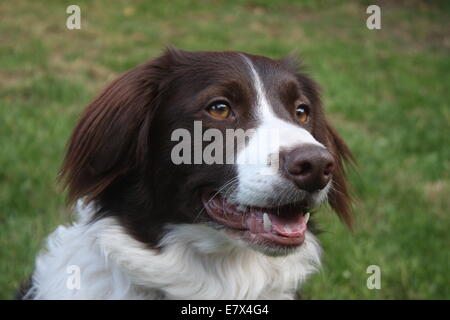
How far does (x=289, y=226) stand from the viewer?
265cm

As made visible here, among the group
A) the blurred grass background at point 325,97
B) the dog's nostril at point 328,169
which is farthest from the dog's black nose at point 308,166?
the blurred grass background at point 325,97

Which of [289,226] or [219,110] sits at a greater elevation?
[219,110]

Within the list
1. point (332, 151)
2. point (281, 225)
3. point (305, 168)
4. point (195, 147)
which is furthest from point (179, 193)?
point (332, 151)

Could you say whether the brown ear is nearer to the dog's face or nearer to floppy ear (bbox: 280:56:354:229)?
floppy ear (bbox: 280:56:354:229)

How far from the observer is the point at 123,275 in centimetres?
277

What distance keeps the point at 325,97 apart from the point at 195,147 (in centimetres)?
478

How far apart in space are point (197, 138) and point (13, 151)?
3.03 m

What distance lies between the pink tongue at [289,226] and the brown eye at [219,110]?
51 centimetres

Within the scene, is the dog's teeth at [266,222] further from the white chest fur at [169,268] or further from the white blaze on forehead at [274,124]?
the white blaze on forehead at [274,124]

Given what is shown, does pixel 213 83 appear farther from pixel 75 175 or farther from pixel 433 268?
pixel 433 268

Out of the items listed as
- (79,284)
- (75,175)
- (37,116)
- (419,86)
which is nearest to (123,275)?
(79,284)

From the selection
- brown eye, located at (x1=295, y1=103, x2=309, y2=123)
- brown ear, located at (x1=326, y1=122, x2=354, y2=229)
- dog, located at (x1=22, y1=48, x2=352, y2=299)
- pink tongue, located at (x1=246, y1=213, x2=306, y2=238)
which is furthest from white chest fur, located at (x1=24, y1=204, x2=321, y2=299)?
brown eye, located at (x1=295, y1=103, x2=309, y2=123)

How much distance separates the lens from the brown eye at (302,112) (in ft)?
9.75

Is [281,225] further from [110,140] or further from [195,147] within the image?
[110,140]
